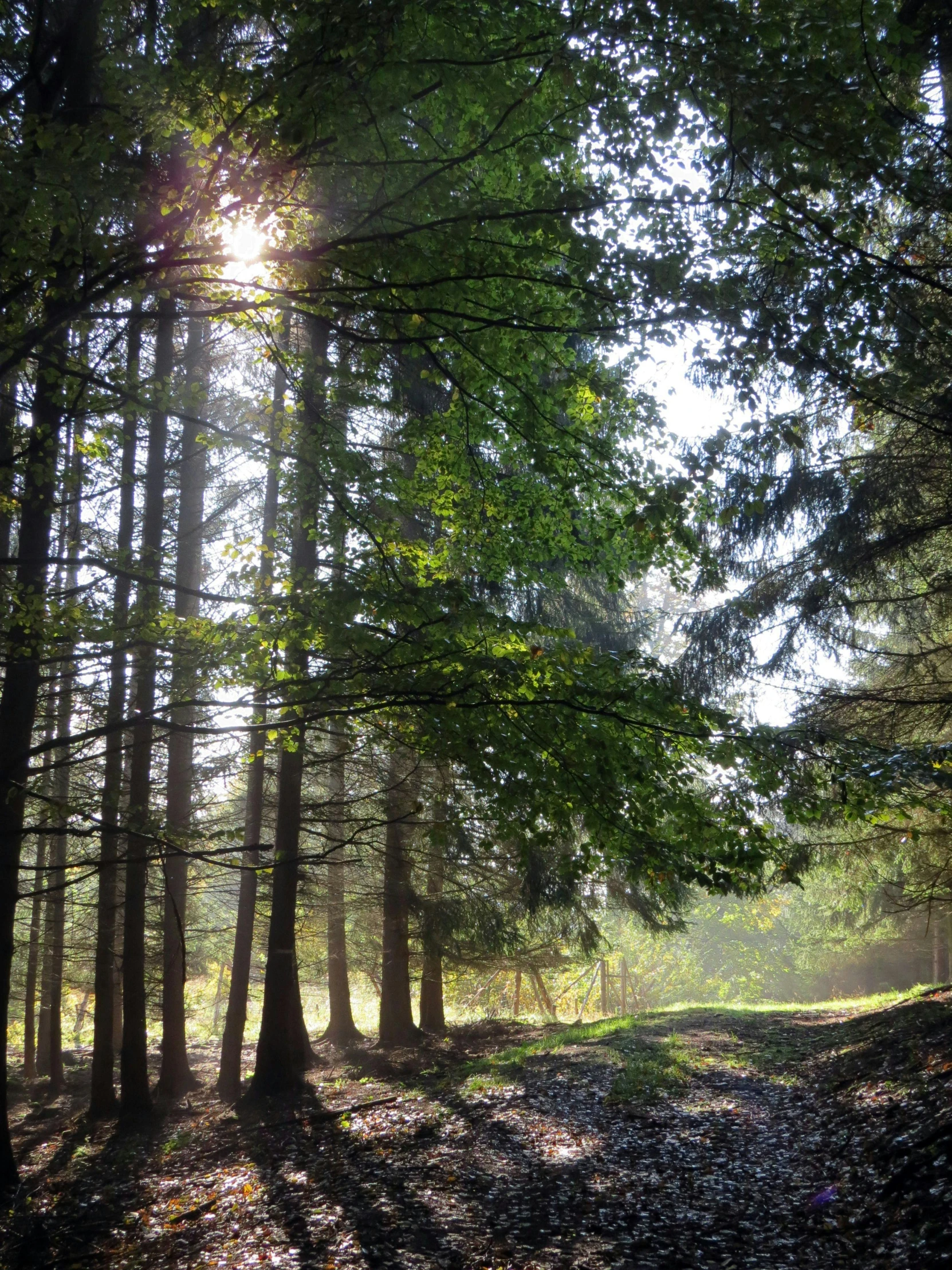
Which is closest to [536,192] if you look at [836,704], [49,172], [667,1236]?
[49,172]

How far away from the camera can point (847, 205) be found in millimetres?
4500

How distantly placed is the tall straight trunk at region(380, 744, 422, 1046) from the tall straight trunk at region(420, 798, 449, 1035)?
0.35 m

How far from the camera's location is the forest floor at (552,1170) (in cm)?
512

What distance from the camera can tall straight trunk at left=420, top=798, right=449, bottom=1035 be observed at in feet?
47.0

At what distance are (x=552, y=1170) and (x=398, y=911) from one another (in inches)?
323

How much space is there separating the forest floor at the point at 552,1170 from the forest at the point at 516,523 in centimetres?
6

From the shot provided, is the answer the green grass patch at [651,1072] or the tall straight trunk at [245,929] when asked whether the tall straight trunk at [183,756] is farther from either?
the green grass patch at [651,1072]

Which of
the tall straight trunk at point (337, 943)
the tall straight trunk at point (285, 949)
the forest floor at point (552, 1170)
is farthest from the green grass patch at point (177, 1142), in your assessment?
the tall straight trunk at point (337, 943)

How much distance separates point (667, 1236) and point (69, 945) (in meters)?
12.4

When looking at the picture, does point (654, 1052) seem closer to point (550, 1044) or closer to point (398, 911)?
point (550, 1044)

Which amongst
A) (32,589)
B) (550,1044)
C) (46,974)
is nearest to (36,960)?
(46,974)

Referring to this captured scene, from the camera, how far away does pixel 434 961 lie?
632 inches

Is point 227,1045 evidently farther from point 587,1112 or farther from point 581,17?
point 581,17

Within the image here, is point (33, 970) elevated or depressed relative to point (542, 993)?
elevated
